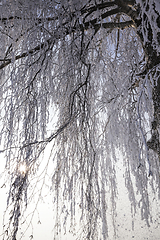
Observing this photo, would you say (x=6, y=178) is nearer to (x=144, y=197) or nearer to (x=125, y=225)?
(x=144, y=197)

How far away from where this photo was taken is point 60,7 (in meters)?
1.25

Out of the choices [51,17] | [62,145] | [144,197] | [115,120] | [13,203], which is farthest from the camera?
[115,120]

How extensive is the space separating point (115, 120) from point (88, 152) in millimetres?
768

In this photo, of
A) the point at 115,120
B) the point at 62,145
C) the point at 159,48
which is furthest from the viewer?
the point at 115,120

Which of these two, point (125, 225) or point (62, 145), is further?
point (125, 225)

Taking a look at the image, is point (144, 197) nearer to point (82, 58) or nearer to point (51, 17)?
point (82, 58)

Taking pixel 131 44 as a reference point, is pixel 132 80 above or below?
below

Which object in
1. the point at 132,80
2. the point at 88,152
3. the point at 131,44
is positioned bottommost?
the point at 88,152

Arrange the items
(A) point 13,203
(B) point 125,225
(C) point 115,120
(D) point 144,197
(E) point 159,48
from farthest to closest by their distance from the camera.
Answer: (B) point 125,225 → (C) point 115,120 → (D) point 144,197 → (E) point 159,48 → (A) point 13,203

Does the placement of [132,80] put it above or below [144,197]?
above

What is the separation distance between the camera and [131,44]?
6.07ft

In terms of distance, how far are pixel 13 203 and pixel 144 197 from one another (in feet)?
3.63

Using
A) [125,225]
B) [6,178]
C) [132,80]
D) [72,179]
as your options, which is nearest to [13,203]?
[6,178]

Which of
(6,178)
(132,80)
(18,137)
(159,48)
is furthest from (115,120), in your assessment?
(6,178)
